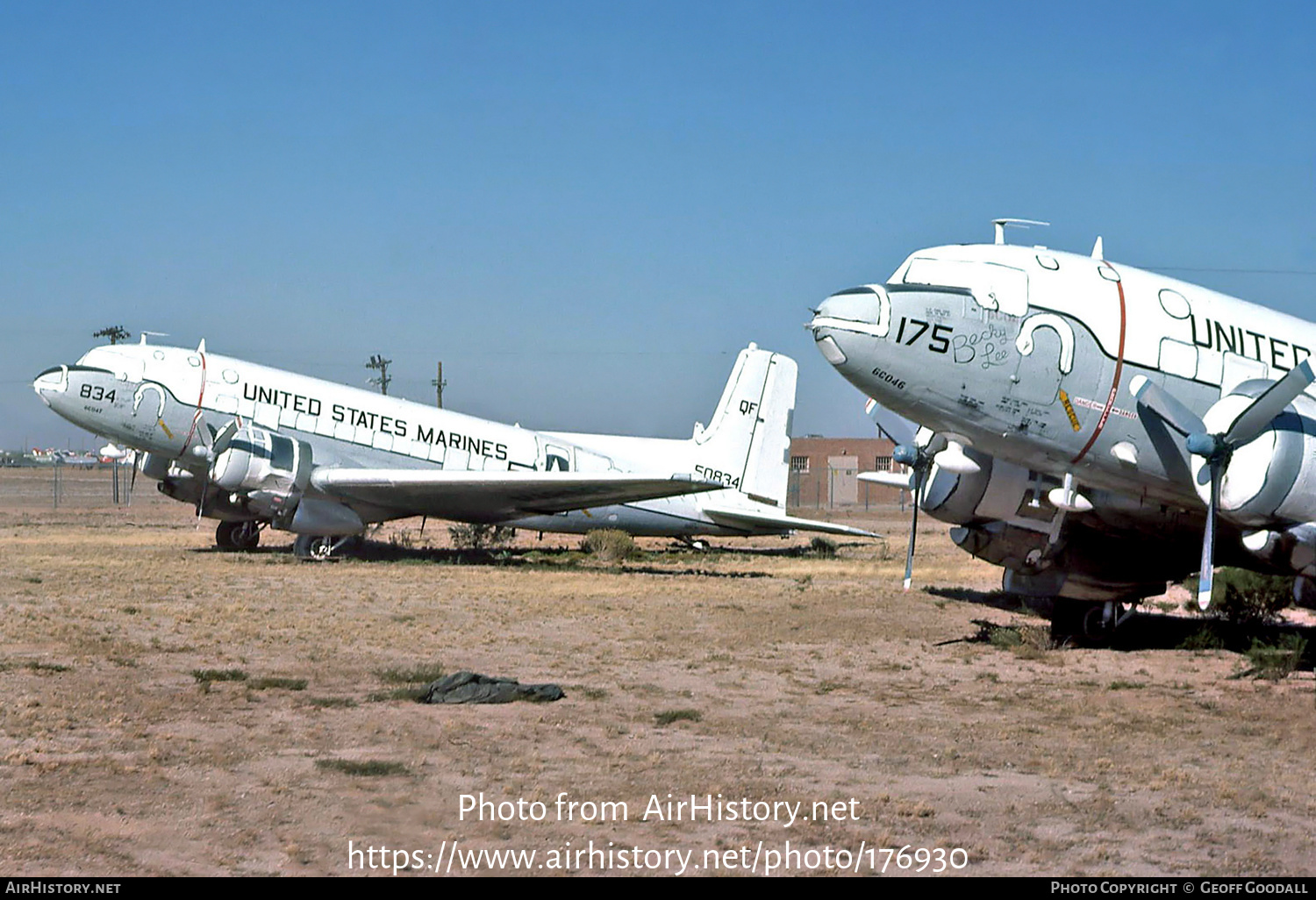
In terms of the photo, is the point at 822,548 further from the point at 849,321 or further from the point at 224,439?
the point at 849,321

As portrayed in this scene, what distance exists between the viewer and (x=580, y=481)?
2786 cm

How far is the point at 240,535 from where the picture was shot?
102 feet

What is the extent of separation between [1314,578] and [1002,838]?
6945mm

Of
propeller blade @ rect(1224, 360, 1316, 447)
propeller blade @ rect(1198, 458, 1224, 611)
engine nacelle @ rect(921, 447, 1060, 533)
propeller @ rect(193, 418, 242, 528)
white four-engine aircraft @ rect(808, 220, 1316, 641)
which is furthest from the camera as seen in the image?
propeller @ rect(193, 418, 242, 528)

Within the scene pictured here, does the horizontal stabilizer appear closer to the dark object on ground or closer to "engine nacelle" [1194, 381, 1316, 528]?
"engine nacelle" [1194, 381, 1316, 528]

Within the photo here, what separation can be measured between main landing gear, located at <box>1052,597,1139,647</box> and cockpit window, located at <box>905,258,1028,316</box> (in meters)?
5.31

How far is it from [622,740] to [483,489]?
1873 cm

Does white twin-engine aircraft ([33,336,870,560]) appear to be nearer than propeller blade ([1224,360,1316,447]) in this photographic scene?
No

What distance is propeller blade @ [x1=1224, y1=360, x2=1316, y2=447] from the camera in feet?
39.0

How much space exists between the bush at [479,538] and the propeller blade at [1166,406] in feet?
78.8

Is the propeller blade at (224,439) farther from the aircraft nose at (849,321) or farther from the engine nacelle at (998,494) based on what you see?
the aircraft nose at (849,321)

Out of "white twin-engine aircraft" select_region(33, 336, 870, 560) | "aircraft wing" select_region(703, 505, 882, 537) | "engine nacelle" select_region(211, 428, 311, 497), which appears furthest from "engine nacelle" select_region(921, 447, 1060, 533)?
"engine nacelle" select_region(211, 428, 311, 497)

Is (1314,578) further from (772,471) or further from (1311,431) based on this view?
(772,471)
